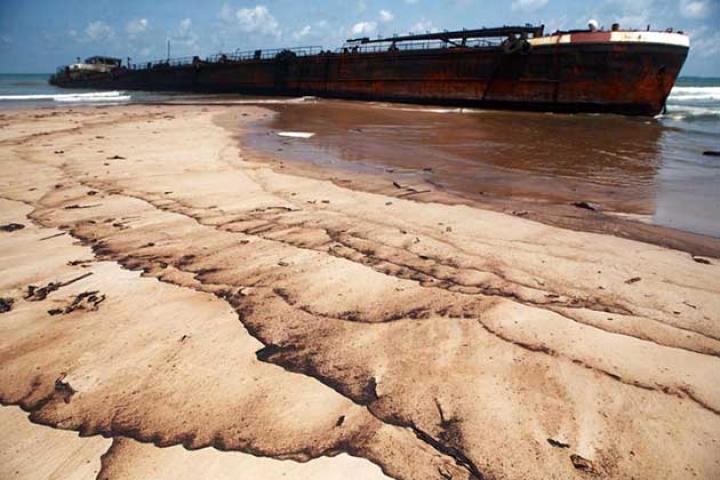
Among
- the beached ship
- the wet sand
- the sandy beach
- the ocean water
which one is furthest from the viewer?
the beached ship

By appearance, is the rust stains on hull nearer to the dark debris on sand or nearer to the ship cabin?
the dark debris on sand

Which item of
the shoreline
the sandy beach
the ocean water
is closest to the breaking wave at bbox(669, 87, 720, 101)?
the ocean water

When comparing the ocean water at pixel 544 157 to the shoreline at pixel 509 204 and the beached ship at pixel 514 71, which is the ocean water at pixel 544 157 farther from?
the beached ship at pixel 514 71

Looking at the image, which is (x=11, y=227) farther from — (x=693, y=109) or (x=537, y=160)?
(x=693, y=109)

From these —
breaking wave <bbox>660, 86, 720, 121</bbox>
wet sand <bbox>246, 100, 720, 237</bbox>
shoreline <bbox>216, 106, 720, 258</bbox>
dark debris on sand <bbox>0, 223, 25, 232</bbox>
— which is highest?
breaking wave <bbox>660, 86, 720, 121</bbox>

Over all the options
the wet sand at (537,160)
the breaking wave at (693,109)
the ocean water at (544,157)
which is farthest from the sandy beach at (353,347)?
the breaking wave at (693,109)

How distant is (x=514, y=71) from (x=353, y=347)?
61.2 ft

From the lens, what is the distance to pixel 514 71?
1762cm

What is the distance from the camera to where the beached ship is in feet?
50.8

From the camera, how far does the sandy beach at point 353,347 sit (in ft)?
Answer: 4.22

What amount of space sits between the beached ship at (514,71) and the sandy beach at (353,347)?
50.2ft

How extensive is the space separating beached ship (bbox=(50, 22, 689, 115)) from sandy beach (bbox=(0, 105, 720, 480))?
15.3 meters

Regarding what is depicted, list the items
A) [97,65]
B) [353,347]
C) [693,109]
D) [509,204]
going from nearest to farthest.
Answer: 1. [353,347]
2. [509,204]
3. [693,109]
4. [97,65]

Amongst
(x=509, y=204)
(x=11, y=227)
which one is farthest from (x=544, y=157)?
(x=11, y=227)
